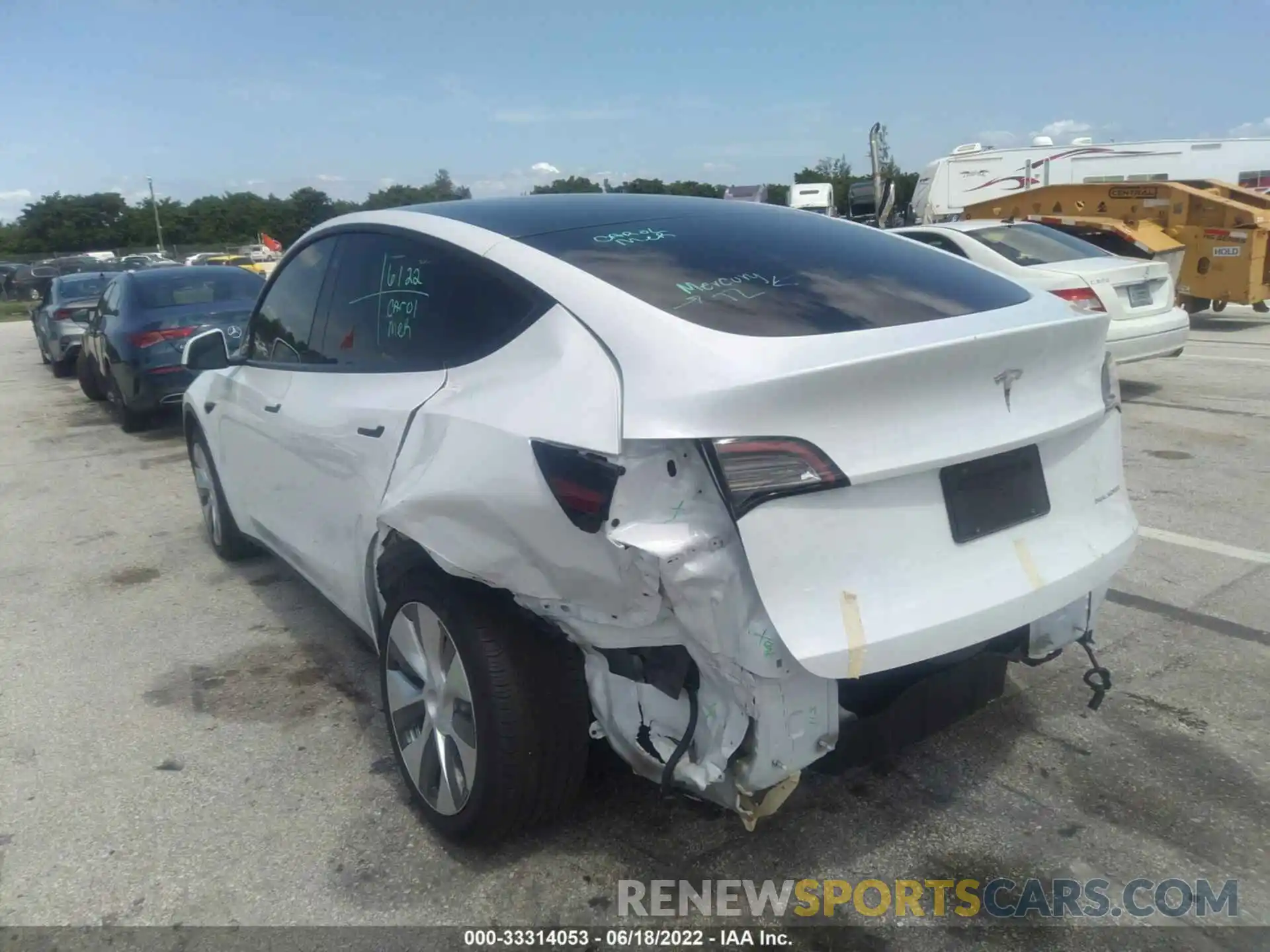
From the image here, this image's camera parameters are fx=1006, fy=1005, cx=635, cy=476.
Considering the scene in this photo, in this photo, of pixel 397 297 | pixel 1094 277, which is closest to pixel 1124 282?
pixel 1094 277

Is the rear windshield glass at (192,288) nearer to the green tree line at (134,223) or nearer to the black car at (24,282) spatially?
the black car at (24,282)

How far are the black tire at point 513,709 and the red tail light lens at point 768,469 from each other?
72 cm

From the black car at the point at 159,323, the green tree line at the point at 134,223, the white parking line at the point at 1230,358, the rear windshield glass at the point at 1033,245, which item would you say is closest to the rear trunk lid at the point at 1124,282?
the rear windshield glass at the point at 1033,245

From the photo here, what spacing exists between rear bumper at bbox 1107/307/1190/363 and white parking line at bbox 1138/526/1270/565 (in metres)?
3.28

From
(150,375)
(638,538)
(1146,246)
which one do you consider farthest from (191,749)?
(1146,246)

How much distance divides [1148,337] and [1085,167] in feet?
50.0

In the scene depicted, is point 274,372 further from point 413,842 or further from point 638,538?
point 638,538

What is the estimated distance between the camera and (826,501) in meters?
2.14

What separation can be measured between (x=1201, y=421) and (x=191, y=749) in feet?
24.1

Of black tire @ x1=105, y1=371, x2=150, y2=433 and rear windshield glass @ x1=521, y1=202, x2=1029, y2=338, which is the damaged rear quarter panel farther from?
black tire @ x1=105, y1=371, x2=150, y2=433

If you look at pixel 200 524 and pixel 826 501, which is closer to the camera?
pixel 826 501

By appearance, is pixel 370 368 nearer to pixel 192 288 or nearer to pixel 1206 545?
pixel 1206 545

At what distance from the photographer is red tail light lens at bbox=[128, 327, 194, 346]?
9297mm

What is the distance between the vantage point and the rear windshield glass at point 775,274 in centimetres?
247
